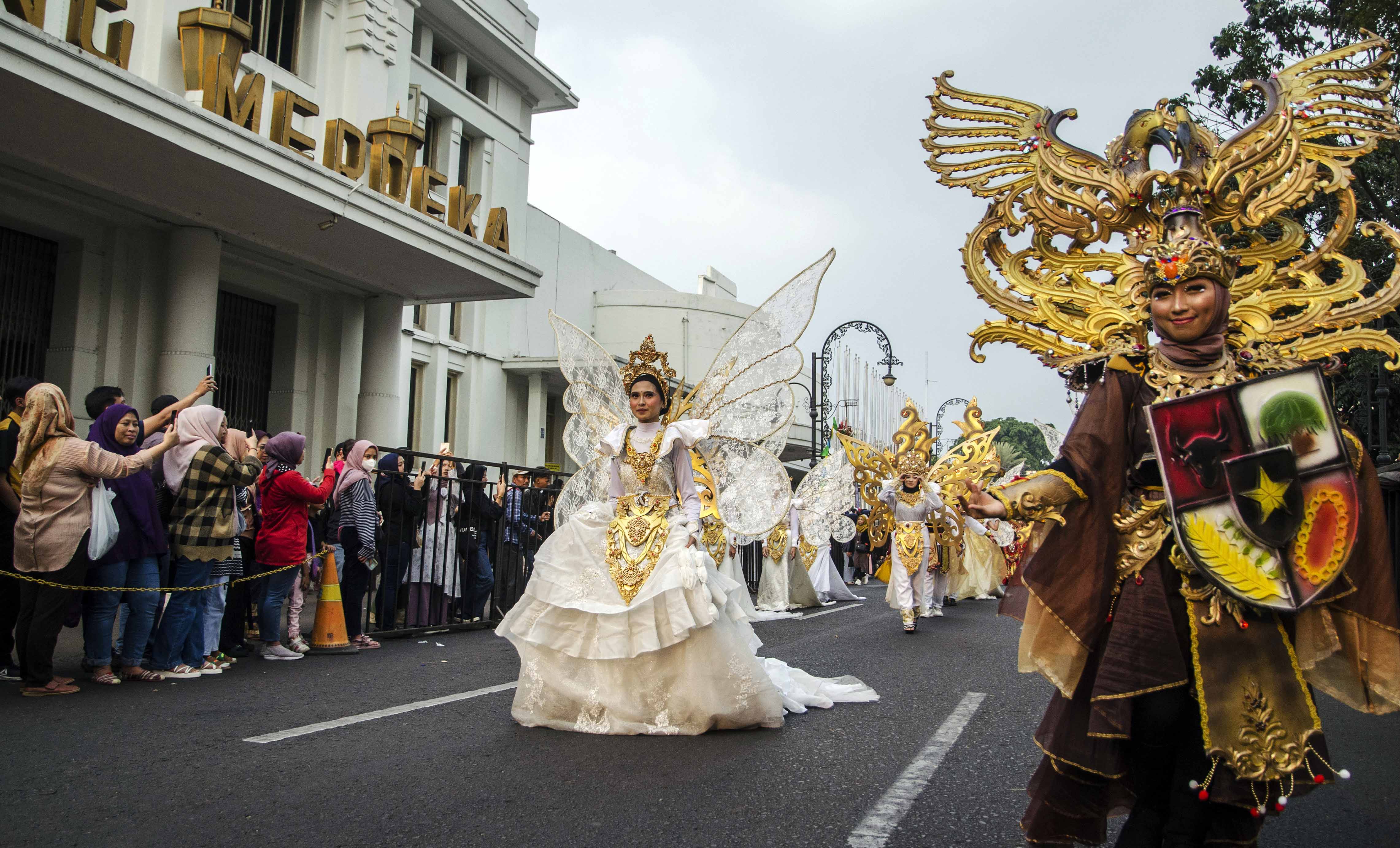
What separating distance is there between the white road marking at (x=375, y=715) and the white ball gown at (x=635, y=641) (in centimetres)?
71

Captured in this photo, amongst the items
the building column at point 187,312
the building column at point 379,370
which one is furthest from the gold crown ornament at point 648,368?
the building column at point 379,370

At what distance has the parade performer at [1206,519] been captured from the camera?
2775 mm

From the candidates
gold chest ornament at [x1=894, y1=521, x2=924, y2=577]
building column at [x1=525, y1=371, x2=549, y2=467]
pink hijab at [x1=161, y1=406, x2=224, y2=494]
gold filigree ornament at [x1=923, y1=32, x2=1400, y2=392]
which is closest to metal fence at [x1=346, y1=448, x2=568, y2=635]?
pink hijab at [x1=161, y1=406, x2=224, y2=494]

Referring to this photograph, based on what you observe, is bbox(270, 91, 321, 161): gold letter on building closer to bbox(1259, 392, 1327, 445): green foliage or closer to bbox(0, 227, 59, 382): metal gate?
bbox(0, 227, 59, 382): metal gate

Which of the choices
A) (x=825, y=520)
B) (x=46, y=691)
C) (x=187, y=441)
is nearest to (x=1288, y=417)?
(x=46, y=691)

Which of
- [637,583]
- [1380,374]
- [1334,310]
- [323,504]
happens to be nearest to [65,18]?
[323,504]

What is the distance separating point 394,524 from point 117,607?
3.35 m

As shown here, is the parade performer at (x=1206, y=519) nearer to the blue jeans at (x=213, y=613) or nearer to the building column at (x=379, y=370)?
the blue jeans at (x=213, y=613)

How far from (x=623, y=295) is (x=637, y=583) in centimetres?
2512

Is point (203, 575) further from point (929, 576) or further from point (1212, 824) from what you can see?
point (929, 576)

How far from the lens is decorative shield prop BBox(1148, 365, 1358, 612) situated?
277 centimetres

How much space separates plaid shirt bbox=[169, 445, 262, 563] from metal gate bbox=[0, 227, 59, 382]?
248 inches

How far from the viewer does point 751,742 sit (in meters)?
5.18

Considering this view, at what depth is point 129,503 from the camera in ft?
22.3
